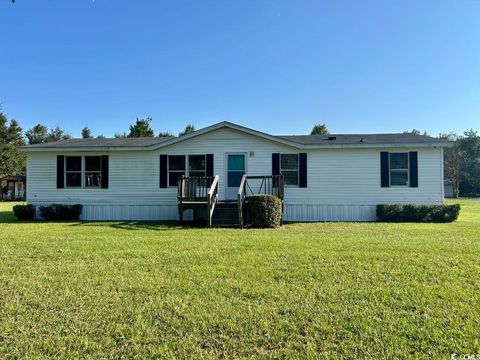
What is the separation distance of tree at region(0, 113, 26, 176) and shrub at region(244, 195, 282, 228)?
3673cm

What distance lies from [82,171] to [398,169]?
1322 centimetres

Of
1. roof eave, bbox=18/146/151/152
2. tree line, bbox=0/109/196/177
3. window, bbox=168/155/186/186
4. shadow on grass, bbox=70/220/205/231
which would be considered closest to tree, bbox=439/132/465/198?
tree line, bbox=0/109/196/177

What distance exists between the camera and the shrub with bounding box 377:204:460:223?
1270cm

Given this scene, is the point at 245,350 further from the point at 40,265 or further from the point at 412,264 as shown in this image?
the point at 40,265

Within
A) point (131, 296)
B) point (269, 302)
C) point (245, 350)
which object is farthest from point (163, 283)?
point (245, 350)

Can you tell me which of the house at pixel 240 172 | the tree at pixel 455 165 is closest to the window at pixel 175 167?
the house at pixel 240 172

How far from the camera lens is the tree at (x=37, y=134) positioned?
60.6 metres

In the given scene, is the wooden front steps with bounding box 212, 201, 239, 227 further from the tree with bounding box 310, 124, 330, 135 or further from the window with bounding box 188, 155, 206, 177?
the tree with bounding box 310, 124, 330, 135

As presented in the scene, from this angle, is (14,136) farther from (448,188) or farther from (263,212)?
(448,188)

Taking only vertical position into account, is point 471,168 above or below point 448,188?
above

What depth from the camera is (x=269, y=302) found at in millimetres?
3936

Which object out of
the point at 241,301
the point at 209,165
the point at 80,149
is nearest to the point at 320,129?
the point at 209,165

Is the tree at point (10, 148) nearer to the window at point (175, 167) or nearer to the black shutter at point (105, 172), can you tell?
the black shutter at point (105, 172)

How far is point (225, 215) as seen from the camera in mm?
12008
